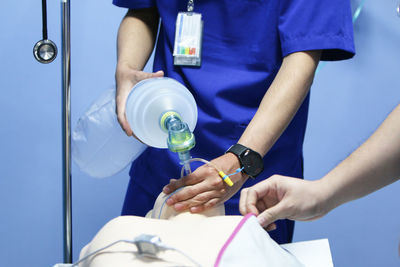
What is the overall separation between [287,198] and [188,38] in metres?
0.48

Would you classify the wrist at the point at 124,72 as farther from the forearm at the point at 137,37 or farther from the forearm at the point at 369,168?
the forearm at the point at 369,168

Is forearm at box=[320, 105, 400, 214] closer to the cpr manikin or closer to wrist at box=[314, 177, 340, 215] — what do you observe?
Answer: wrist at box=[314, 177, 340, 215]

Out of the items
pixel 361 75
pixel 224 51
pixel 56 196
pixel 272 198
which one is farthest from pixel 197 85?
pixel 361 75

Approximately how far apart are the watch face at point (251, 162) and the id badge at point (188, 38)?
28cm

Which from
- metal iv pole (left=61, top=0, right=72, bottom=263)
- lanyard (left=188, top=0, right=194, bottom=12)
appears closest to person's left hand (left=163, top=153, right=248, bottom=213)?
metal iv pole (left=61, top=0, right=72, bottom=263)

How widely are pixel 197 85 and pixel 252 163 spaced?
0.82 ft

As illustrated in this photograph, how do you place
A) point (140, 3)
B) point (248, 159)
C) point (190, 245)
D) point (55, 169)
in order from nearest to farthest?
point (190, 245), point (248, 159), point (140, 3), point (55, 169)

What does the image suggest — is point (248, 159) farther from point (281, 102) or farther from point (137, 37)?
point (137, 37)

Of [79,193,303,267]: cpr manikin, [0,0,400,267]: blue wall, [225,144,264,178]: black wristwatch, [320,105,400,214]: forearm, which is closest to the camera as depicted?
[79,193,303,267]: cpr manikin

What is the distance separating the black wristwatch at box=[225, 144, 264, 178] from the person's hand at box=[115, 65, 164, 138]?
245 millimetres

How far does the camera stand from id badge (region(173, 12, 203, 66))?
1208 mm

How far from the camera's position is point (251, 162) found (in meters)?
1.09

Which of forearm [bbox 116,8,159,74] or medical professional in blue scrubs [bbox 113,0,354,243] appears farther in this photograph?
forearm [bbox 116,8,159,74]

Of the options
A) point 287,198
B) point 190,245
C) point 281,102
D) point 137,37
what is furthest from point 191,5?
point 190,245
